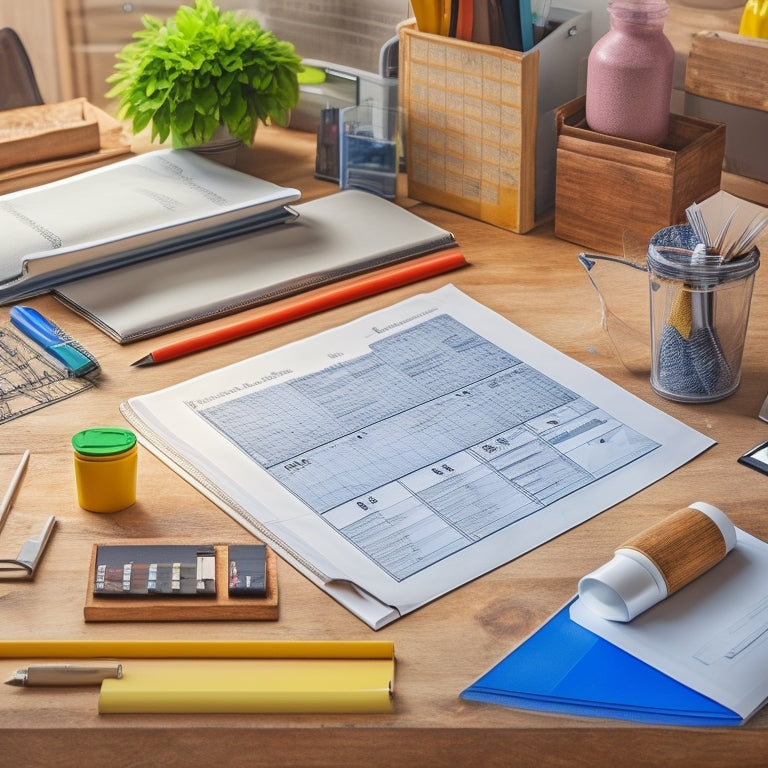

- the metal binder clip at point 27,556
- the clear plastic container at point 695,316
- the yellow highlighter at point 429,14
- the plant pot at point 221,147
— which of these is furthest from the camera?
the plant pot at point 221,147

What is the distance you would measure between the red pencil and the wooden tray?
1.55 feet

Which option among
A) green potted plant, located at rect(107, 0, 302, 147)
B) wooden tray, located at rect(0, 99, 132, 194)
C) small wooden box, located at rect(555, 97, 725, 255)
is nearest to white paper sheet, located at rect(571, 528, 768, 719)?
small wooden box, located at rect(555, 97, 725, 255)

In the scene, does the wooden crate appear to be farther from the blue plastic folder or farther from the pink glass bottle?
the blue plastic folder

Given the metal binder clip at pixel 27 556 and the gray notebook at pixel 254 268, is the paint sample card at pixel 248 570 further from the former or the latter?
the gray notebook at pixel 254 268

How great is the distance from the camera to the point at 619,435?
3.13ft

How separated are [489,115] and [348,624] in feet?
2.33

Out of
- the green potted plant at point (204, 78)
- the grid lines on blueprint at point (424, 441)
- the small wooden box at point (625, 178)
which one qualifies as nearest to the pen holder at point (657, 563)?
the grid lines on blueprint at point (424, 441)

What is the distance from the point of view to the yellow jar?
0.85m

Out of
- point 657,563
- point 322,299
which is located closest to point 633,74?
point 322,299

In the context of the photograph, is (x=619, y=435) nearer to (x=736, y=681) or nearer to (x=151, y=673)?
(x=736, y=681)

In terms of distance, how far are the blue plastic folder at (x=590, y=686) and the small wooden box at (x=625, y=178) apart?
572 millimetres

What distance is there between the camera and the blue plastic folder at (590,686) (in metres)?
0.69

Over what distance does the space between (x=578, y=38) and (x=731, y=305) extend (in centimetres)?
49

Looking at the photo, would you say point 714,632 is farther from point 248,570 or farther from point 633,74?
point 633,74
